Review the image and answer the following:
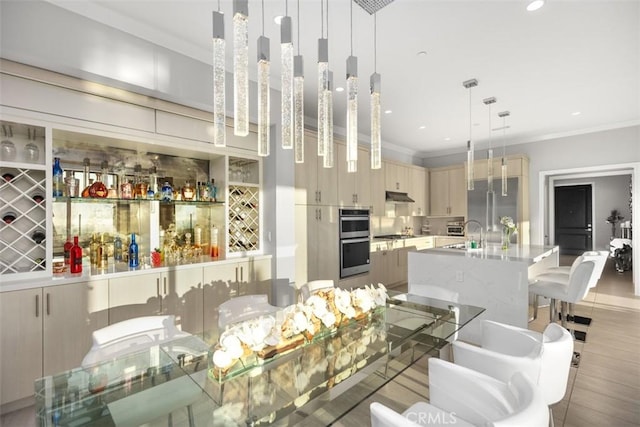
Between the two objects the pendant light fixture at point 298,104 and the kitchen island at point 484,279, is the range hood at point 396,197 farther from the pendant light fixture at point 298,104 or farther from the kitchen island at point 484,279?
the pendant light fixture at point 298,104

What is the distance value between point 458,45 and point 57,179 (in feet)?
11.8

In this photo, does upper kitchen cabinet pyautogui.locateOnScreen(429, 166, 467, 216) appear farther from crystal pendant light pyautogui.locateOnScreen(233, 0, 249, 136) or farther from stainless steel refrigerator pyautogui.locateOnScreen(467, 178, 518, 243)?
crystal pendant light pyautogui.locateOnScreen(233, 0, 249, 136)

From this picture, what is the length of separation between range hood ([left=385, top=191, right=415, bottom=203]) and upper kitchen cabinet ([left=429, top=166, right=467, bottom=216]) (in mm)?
1059

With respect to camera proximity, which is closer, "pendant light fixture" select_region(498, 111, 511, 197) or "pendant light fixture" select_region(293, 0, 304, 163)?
"pendant light fixture" select_region(293, 0, 304, 163)

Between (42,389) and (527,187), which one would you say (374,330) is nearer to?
(42,389)

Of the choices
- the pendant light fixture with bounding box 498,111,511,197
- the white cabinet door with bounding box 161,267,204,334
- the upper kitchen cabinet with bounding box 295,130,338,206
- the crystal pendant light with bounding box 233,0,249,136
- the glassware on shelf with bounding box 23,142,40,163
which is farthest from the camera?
the pendant light fixture with bounding box 498,111,511,197

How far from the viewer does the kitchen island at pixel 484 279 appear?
2.91m

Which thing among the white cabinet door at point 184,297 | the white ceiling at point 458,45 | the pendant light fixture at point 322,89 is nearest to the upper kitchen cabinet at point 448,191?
the white ceiling at point 458,45

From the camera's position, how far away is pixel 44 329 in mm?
2168

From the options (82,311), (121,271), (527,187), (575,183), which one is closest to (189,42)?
(121,271)

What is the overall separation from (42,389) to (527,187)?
702cm

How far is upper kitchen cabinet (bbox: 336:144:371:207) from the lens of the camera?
15.2ft

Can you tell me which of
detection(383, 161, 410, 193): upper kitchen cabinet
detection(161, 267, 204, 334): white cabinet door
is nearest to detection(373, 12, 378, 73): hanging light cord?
detection(161, 267, 204, 334): white cabinet door

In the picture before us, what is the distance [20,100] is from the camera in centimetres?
216
